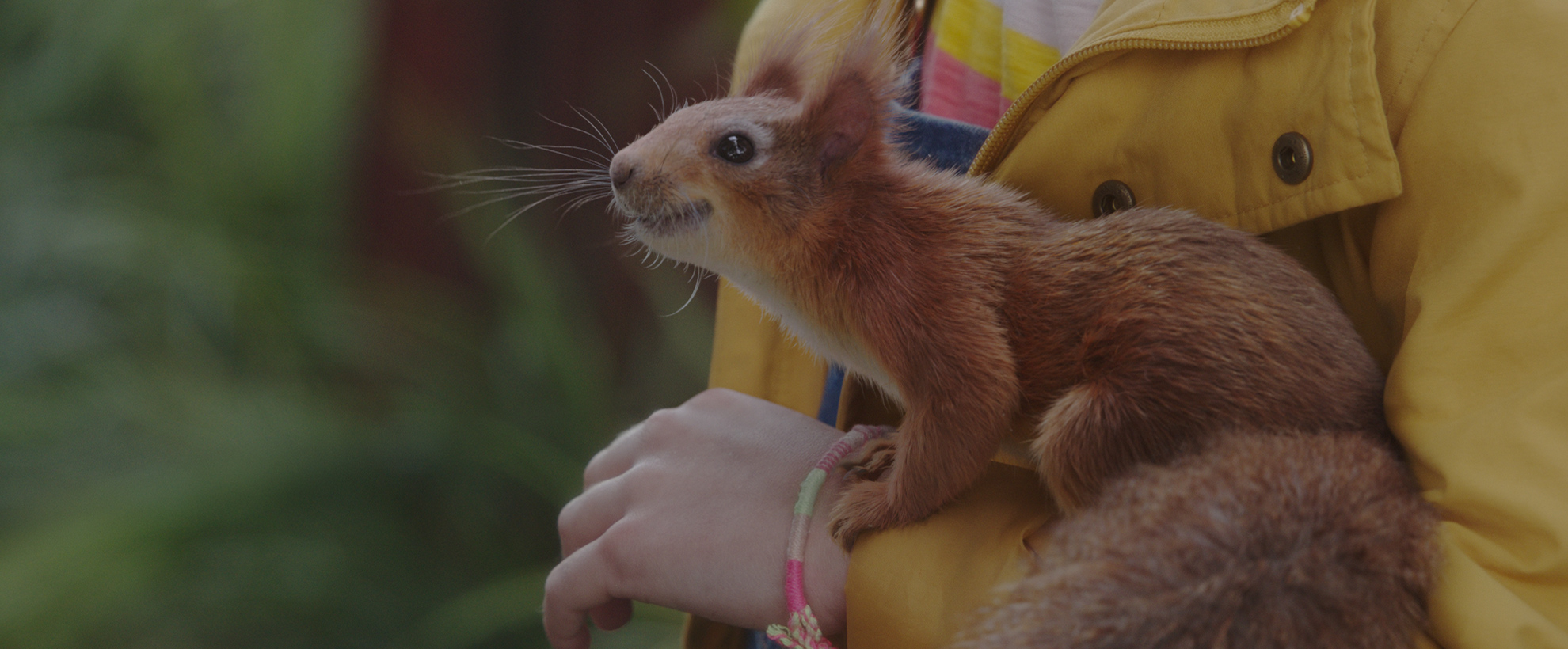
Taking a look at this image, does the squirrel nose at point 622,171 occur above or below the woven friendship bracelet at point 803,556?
above

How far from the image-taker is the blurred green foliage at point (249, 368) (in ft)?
5.75

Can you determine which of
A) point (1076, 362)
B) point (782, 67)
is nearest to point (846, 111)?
point (782, 67)

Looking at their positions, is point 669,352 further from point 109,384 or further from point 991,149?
point 991,149

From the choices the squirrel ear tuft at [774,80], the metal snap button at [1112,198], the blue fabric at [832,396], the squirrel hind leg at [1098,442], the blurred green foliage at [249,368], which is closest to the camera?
the squirrel hind leg at [1098,442]

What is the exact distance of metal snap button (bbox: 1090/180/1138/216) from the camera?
0.73m

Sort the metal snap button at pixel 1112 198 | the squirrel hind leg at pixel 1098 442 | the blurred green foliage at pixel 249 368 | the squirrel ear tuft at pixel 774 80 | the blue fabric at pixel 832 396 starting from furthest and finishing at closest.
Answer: the blurred green foliage at pixel 249 368 → the blue fabric at pixel 832 396 → the squirrel ear tuft at pixel 774 80 → the metal snap button at pixel 1112 198 → the squirrel hind leg at pixel 1098 442

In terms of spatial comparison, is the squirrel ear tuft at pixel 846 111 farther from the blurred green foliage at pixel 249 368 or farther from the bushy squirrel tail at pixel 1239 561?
the blurred green foliage at pixel 249 368

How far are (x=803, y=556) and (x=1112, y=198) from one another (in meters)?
0.37

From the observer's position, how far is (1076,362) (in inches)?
26.3

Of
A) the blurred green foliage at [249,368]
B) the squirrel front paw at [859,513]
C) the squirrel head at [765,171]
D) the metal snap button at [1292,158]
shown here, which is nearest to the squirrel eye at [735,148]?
the squirrel head at [765,171]

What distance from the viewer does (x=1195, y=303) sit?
25.1 inches

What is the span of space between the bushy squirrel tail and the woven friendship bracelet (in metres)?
0.21

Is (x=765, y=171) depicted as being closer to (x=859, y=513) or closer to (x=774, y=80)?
(x=774, y=80)

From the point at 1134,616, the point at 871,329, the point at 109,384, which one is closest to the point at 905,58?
the point at 871,329
